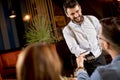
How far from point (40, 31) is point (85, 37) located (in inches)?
175

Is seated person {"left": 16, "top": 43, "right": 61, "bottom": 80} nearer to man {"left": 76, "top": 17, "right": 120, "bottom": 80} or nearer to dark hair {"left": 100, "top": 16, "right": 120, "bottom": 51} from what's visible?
man {"left": 76, "top": 17, "right": 120, "bottom": 80}

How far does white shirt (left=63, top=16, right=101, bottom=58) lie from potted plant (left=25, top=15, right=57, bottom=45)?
4.25 metres

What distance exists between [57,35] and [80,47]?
5.40 meters

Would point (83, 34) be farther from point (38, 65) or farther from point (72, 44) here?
point (38, 65)

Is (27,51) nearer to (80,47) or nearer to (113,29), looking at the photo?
(113,29)

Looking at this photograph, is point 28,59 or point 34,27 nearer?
point 28,59

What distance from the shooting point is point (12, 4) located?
9.84m

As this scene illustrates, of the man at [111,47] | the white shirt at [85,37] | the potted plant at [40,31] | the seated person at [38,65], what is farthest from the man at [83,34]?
the potted plant at [40,31]

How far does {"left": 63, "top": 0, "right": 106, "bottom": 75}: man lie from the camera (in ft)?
11.8

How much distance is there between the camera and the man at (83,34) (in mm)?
3592

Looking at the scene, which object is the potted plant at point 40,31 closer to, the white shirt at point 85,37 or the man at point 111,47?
the white shirt at point 85,37

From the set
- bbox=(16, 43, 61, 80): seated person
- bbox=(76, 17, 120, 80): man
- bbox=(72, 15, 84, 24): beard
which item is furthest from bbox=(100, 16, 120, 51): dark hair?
bbox=(72, 15, 84, 24): beard

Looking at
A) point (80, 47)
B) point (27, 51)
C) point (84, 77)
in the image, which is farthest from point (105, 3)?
point (27, 51)

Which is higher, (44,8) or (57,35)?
(44,8)
